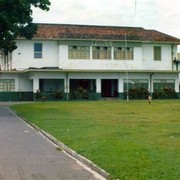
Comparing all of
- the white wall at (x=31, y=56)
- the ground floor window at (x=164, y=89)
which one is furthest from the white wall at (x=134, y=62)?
the ground floor window at (x=164, y=89)

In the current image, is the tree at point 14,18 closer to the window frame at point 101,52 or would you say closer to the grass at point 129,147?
the grass at point 129,147

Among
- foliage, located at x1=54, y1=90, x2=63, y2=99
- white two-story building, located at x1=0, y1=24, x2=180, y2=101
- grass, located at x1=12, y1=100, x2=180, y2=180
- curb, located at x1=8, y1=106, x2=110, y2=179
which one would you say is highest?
white two-story building, located at x1=0, y1=24, x2=180, y2=101

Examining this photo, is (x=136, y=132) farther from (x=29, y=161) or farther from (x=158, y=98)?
(x=158, y=98)

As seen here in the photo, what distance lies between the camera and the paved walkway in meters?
11.6

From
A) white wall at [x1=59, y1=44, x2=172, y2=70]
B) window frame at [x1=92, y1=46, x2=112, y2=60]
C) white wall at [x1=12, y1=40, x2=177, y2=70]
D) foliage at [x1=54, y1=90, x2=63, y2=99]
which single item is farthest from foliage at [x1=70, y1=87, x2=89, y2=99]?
window frame at [x1=92, y1=46, x2=112, y2=60]

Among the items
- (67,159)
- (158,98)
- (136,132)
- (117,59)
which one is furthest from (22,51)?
(67,159)

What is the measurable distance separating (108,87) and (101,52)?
18.5ft

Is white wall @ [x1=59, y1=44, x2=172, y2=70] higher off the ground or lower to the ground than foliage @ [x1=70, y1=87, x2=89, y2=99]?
higher

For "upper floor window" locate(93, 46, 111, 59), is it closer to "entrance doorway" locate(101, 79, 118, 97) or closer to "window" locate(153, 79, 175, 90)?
"entrance doorway" locate(101, 79, 118, 97)

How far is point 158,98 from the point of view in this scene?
61.6 metres

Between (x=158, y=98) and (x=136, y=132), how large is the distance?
140 ft

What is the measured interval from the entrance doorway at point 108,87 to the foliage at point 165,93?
199 inches

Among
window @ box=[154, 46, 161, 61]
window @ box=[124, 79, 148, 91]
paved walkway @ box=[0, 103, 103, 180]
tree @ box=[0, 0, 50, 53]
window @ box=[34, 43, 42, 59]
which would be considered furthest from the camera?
window @ box=[154, 46, 161, 61]

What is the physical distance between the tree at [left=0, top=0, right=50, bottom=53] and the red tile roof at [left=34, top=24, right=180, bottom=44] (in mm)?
23223
